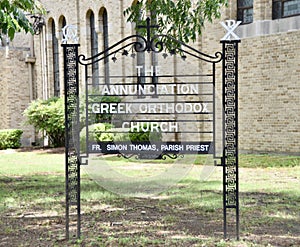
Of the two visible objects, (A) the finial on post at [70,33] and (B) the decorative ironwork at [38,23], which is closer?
(A) the finial on post at [70,33]

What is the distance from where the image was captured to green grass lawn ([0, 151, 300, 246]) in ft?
19.5

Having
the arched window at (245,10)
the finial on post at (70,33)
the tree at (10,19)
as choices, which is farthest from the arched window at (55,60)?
the finial on post at (70,33)

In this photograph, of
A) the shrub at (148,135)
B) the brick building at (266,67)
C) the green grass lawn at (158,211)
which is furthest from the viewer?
the brick building at (266,67)

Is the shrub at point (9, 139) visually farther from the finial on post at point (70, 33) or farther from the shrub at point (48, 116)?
the finial on post at point (70, 33)

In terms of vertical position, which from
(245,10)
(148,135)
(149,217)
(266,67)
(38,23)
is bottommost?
(149,217)

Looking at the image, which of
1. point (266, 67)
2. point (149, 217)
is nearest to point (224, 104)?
point (149, 217)

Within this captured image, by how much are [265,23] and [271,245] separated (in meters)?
11.1

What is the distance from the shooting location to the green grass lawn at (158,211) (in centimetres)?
594

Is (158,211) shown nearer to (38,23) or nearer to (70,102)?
(70,102)

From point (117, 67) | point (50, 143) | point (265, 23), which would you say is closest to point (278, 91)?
point (265, 23)

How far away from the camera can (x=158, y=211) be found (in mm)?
7633

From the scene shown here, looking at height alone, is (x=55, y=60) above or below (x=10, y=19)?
above

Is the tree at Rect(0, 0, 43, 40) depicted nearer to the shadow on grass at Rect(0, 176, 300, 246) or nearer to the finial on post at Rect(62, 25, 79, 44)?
the finial on post at Rect(62, 25, 79, 44)

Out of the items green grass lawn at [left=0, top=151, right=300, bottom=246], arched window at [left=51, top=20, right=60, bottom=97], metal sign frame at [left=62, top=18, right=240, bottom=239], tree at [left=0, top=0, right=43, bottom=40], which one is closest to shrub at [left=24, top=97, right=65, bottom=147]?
arched window at [left=51, top=20, right=60, bottom=97]
